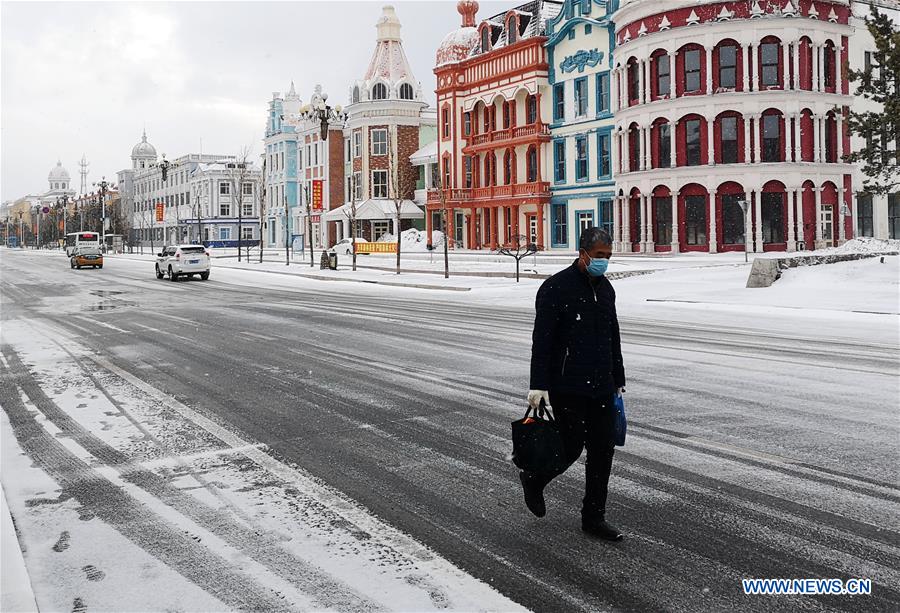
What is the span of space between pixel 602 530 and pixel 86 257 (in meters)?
53.8

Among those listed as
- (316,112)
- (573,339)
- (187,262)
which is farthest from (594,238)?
(316,112)

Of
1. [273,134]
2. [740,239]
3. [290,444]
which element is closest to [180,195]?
[273,134]

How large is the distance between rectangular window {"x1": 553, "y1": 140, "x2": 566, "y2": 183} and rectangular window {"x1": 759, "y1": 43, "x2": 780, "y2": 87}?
1336 cm

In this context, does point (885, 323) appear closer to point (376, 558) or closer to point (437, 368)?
point (437, 368)

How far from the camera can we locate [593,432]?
17.1 ft

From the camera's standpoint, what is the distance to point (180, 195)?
11706cm

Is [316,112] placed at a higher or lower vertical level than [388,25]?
lower

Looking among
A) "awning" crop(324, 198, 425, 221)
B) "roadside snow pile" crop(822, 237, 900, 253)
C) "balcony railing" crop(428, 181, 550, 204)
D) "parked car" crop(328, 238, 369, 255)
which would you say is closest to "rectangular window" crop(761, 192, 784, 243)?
"roadside snow pile" crop(822, 237, 900, 253)

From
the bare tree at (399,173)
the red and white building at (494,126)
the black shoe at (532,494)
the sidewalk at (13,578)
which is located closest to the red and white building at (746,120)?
the red and white building at (494,126)

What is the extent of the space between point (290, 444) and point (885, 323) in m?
14.5

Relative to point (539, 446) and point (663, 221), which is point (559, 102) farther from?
point (539, 446)

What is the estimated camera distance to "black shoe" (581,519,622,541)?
5062 mm

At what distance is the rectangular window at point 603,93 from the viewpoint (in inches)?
1863

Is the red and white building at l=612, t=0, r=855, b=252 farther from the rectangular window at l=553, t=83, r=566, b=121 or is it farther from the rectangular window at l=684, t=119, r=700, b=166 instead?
the rectangular window at l=553, t=83, r=566, b=121
